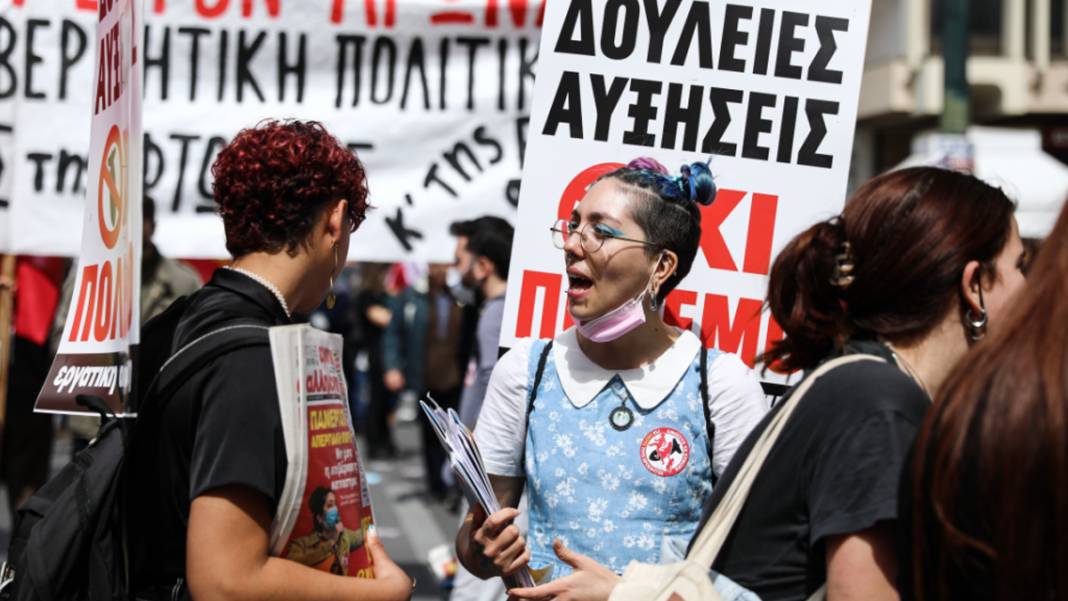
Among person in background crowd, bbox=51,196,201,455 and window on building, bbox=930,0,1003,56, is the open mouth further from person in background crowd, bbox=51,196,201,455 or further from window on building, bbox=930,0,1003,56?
window on building, bbox=930,0,1003,56

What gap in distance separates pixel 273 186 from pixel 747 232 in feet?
4.85

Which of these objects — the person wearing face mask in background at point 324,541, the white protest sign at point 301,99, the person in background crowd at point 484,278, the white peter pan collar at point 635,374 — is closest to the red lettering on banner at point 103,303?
the person wearing face mask in background at point 324,541

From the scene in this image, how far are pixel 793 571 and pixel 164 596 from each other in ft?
3.48

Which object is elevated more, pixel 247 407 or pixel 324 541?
pixel 247 407

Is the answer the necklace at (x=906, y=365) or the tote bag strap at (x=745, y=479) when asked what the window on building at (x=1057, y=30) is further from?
the tote bag strap at (x=745, y=479)

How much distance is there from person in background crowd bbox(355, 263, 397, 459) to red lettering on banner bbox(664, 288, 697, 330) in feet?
37.2

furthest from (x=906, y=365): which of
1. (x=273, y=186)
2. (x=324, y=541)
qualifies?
(x=273, y=186)

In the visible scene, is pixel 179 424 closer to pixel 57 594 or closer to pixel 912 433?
pixel 57 594

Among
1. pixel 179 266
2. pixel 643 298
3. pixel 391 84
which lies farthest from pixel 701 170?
pixel 179 266

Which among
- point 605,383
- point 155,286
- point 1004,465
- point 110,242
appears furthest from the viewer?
point 155,286

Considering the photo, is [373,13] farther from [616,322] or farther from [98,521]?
[98,521]

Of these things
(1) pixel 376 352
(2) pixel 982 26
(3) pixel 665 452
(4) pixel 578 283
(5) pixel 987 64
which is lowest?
(1) pixel 376 352

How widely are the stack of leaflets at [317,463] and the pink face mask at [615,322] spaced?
738 millimetres

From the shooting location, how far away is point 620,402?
3.15 meters
